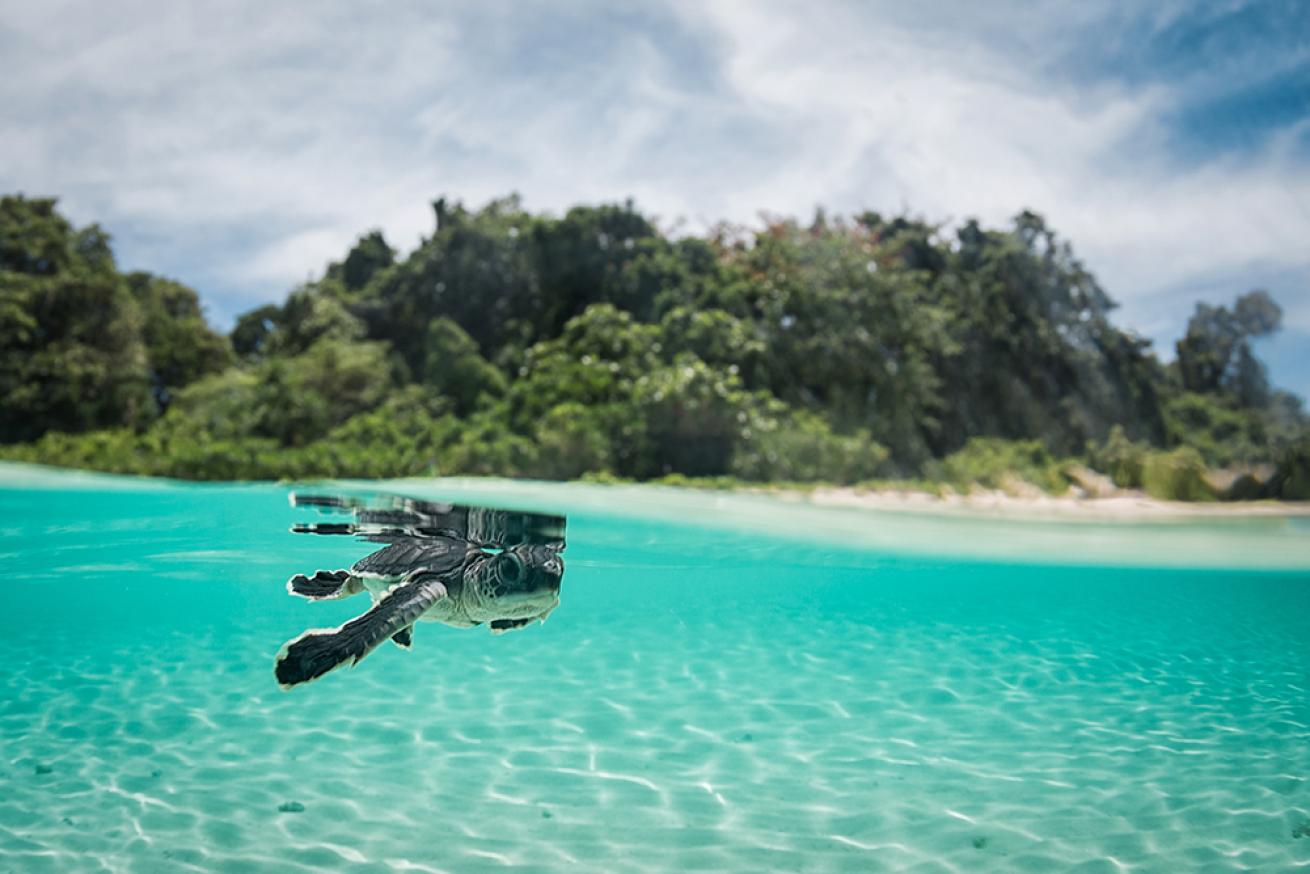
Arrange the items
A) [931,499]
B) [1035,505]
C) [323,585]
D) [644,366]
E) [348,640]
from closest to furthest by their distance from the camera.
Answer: [348,640], [323,585], [1035,505], [931,499], [644,366]

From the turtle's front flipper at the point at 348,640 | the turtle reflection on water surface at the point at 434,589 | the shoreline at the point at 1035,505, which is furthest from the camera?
the shoreline at the point at 1035,505

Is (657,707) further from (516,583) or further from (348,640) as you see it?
(348,640)

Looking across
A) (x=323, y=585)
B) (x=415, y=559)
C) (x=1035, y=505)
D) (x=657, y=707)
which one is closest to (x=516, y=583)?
(x=415, y=559)

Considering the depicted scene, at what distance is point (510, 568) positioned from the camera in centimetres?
326

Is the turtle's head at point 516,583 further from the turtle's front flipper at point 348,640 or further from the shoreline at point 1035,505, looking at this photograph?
the shoreline at point 1035,505

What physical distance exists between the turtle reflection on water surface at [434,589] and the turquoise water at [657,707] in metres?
1.67

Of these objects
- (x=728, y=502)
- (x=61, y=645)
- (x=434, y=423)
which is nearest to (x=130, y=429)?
(x=434, y=423)

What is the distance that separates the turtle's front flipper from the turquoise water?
247 centimetres

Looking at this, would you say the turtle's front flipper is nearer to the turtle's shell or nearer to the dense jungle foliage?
the turtle's shell

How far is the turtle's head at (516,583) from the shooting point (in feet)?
10.6

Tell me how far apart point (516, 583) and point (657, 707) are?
5134 millimetres

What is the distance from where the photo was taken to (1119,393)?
78.5 feet

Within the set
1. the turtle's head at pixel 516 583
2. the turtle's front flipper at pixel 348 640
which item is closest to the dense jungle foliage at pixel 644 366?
the turtle's head at pixel 516 583

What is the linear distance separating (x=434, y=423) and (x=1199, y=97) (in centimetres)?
1660
